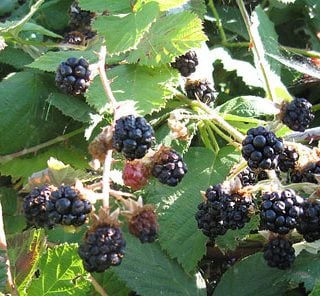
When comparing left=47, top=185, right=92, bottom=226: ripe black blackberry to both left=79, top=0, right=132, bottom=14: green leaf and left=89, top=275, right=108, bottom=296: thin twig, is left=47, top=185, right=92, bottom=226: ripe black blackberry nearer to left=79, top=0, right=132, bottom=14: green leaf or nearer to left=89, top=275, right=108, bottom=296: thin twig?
left=89, top=275, right=108, bottom=296: thin twig

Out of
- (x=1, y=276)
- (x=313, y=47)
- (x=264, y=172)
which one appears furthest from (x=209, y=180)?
(x=313, y=47)

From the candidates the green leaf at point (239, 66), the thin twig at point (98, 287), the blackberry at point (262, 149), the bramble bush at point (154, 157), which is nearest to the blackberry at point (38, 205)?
the bramble bush at point (154, 157)

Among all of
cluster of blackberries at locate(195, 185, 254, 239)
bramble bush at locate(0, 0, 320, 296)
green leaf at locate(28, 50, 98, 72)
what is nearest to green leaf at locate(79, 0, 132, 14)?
bramble bush at locate(0, 0, 320, 296)

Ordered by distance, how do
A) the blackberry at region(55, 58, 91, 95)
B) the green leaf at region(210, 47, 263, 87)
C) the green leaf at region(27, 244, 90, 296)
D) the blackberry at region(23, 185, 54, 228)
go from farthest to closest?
the green leaf at region(210, 47, 263, 87) < the blackberry at region(55, 58, 91, 95) < the green leaf at region(27, 244, 90, 296) < the blackberry at region(23, 185, 54, 228)

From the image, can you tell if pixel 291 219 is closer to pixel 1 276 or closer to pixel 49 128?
pixel 1 276

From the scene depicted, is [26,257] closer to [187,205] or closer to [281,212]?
[187,205]
